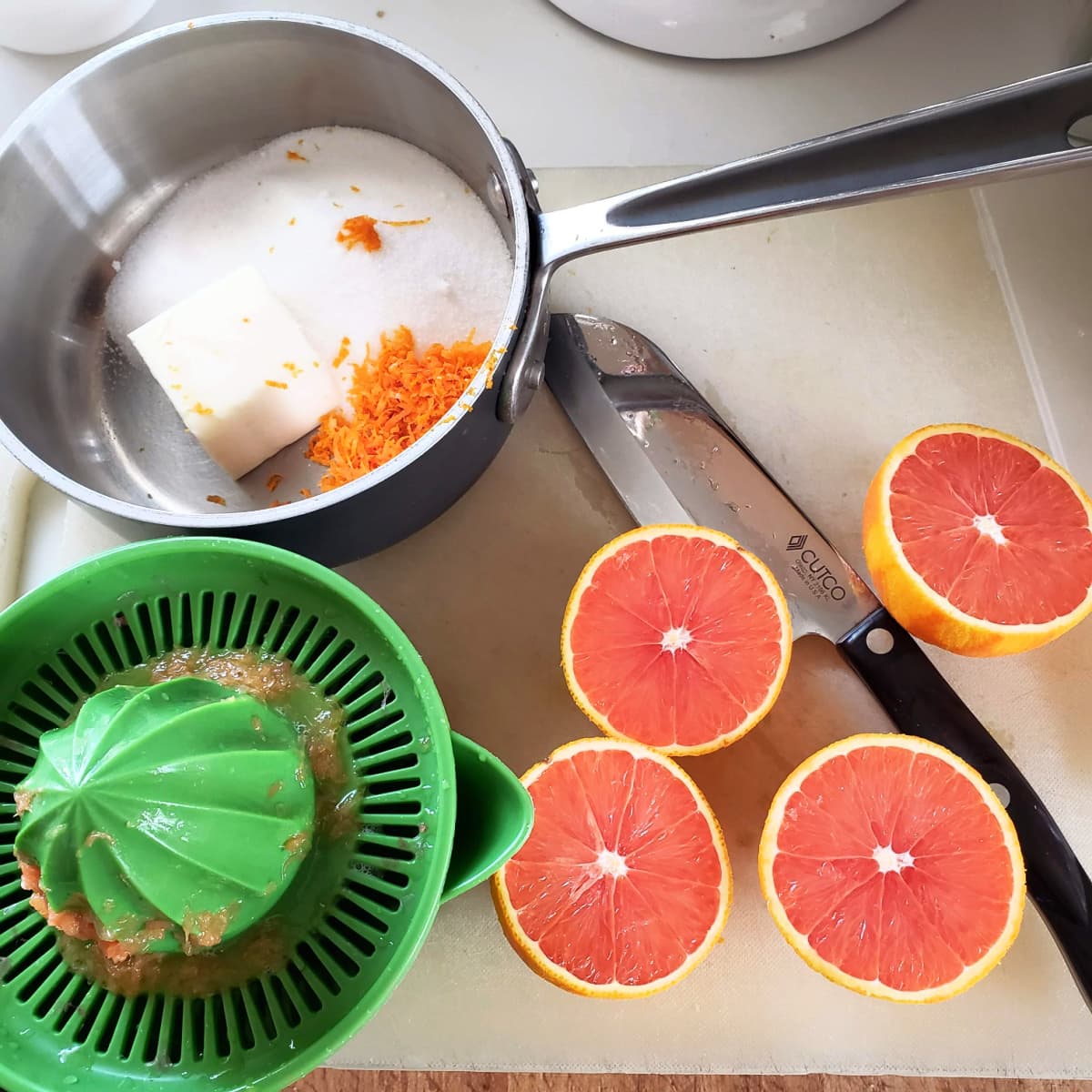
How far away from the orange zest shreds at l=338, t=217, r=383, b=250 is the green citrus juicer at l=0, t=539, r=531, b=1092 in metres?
0.34

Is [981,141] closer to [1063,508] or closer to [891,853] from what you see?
[1063,508]

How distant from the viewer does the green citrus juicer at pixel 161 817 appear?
484mm

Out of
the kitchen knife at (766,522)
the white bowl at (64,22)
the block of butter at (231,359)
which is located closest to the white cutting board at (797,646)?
the kitchen knife at (766,522)

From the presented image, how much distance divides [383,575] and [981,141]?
54 centimetres

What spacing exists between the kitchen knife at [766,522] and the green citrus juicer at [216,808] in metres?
0.31

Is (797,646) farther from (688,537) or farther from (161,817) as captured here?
(161,817)

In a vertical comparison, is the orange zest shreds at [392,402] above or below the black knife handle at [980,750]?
above

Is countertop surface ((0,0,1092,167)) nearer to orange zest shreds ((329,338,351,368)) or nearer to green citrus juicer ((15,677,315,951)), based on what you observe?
orange zest shreds ((329,338,351,368))

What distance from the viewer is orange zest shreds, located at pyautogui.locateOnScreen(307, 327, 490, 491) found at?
2.39 ft

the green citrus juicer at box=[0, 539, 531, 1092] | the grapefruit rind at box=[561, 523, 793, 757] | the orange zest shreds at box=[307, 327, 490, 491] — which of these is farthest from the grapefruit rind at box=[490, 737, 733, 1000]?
the orange zest shreds at box=[307, 327, 490, 491]

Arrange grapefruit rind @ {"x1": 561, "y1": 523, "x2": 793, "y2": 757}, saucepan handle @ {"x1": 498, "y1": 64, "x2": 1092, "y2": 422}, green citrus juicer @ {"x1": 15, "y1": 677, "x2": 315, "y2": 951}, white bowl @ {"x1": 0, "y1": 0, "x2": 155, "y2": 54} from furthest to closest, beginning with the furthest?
white bowl @ {"x1": 0, "y1": 0, "x2": 155, "y2": 54}
grapefruit rind @ {"x1": 561, "y1": 523, "x2": 793, "y2": 757}
saucepan handle @ {"x1": 498, "y1": 64, "x2": 1092, "y2": 422}
green citrus juicer @ {"x1": 15, "y1": 677, "x2": 315, "y2": 951}

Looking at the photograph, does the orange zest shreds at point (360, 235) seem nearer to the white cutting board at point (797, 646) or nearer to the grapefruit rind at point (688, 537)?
the white cutting board at point (797, 646)

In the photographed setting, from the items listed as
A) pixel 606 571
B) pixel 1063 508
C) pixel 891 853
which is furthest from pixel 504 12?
pixel 891 853

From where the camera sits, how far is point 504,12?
0.91 meters
